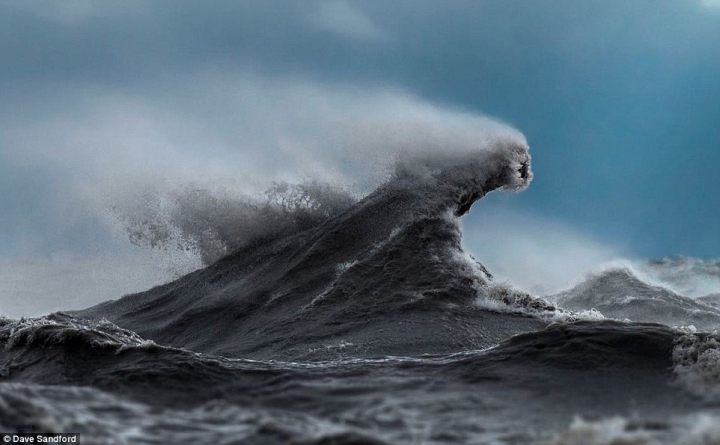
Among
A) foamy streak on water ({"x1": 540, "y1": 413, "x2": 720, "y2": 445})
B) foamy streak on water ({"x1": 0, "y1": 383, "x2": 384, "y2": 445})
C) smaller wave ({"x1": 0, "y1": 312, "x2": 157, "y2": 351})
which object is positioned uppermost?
smaller wave ({"x1": 0, "y1": 312, "x2": 157, "y2": 351})

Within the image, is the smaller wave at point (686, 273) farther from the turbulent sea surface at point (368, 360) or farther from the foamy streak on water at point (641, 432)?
the foamy streak on water at point (641, 432)

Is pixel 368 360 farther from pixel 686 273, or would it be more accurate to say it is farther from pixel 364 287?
pixel 686 273

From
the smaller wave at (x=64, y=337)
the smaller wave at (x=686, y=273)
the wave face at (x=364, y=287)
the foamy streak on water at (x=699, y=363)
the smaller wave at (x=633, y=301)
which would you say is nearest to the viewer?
the foamy streak on water at (x=699, y=363)

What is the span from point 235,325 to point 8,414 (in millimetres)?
7272

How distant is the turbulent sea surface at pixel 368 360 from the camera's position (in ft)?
14.6

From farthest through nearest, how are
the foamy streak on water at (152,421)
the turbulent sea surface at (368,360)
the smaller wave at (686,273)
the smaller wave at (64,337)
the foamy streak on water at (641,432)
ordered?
1. the smaller wave at (686,273)
2. the smaller wave at (64,337)
3. the turbulent sea surface at (368,360)
4. the foamy streak on water at (152,421)
5. the foamy streak on water at (641,432)

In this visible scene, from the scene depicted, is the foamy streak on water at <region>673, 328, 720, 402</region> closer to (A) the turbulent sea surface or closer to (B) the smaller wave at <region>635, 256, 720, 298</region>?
(A) the turbulent sea surface

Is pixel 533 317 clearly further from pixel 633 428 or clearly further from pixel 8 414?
pixel 8 414

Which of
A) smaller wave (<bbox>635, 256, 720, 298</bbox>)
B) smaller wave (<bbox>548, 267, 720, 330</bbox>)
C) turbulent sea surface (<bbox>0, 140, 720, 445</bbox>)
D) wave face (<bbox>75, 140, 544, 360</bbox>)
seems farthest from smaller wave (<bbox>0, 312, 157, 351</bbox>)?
smaller wave (<bbox>635, 256, 720, 298</bbox>)

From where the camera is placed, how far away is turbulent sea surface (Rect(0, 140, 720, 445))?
445 cm

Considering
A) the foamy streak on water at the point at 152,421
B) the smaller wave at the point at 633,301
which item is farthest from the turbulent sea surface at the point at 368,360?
the smaller wave at the point at 633,301

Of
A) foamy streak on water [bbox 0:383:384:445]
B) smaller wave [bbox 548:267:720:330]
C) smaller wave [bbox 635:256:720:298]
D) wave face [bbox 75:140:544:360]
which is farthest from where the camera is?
smaller wave [bbox 635:256:720:298]

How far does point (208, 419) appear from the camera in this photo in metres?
4.73

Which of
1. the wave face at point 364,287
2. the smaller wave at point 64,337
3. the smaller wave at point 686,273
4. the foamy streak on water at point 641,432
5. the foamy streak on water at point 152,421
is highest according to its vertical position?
the smaller wave at point 686,273
